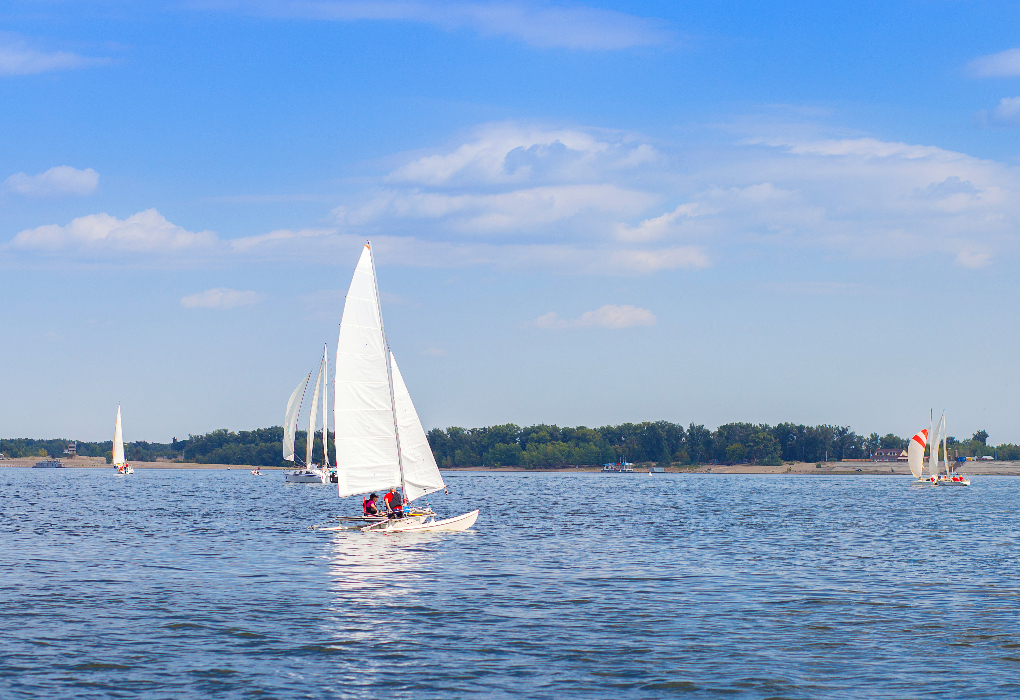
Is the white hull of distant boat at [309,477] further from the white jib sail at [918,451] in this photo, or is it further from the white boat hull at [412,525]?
the white boat hull at [412,525]

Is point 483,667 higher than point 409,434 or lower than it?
lower

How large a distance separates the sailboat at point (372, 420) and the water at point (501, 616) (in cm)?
281

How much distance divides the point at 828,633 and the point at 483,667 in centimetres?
1048

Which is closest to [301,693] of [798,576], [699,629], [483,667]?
[483,667]

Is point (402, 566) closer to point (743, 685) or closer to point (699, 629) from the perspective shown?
point (699, 629)

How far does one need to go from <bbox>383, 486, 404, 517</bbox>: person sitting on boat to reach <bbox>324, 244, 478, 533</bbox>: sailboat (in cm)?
25

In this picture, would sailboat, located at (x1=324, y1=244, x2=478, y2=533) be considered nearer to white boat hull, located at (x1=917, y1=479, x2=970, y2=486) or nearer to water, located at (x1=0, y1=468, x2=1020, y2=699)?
water, located at (x1=0, y1=468, x2=1020, y2=699)

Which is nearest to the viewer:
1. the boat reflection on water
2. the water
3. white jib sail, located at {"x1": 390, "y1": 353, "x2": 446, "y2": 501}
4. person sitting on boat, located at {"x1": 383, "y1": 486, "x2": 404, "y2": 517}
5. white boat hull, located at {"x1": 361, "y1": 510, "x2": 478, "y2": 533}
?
the water

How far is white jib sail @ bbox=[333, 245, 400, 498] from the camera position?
50.0m

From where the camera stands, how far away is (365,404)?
50469mm

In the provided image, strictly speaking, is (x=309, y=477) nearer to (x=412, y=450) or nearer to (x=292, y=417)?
(x=292, y=417)

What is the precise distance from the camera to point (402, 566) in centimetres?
4059

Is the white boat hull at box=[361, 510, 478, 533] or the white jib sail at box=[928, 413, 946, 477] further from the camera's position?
the white jib sail at box=[928, 413, 946, 477]

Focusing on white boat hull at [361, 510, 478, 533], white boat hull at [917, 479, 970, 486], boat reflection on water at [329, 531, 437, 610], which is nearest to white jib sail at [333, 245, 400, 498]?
white boat hull at [361, 510, 478, 533]
